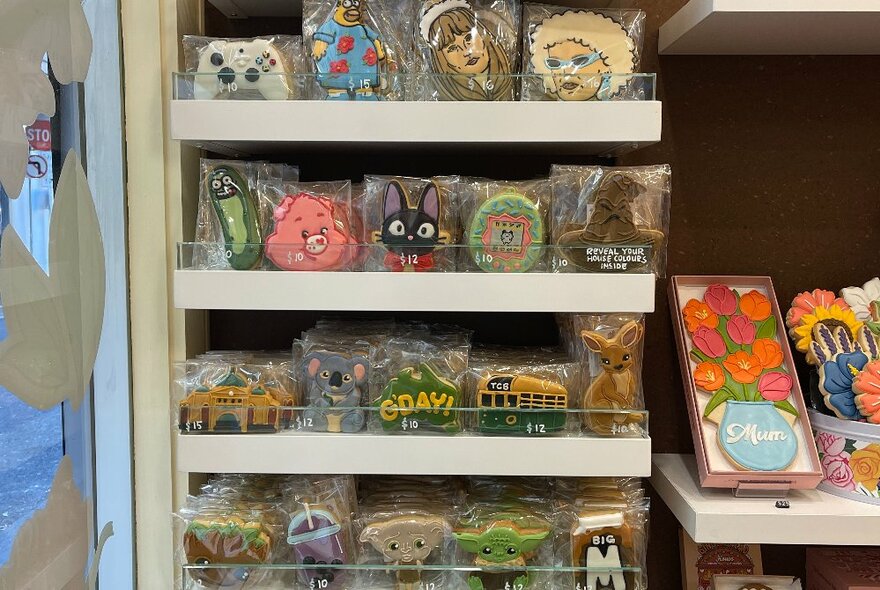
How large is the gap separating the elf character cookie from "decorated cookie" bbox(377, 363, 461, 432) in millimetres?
470

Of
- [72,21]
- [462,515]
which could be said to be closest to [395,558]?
[462,515]

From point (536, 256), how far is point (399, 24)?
1.52 feet

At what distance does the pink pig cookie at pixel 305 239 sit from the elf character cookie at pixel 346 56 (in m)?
0.19

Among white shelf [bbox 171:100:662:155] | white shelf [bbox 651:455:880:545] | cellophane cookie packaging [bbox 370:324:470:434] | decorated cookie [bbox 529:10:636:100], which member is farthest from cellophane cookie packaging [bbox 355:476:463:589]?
decorated cookie [bbox 529:10:636:100]

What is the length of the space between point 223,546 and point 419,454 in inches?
14.3

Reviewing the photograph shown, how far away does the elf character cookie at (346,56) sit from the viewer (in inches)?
47.0

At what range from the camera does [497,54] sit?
1201 mm

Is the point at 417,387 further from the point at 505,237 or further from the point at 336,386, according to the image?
the point at 505,237

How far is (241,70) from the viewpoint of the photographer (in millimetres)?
1185

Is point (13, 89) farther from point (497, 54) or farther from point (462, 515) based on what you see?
point (462, 515)

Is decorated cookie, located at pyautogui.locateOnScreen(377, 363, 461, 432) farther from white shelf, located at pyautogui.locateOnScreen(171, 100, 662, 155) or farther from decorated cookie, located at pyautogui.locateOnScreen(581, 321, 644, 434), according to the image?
white shelf, located at pyautogui.locateOnScreen(171, 100, 662, 155)

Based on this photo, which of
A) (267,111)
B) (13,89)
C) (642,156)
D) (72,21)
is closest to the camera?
(13,89)

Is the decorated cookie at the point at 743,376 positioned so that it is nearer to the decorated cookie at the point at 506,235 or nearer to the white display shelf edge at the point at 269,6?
the decorated cookie at the point at 506,235

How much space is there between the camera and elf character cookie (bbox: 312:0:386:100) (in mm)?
1194
